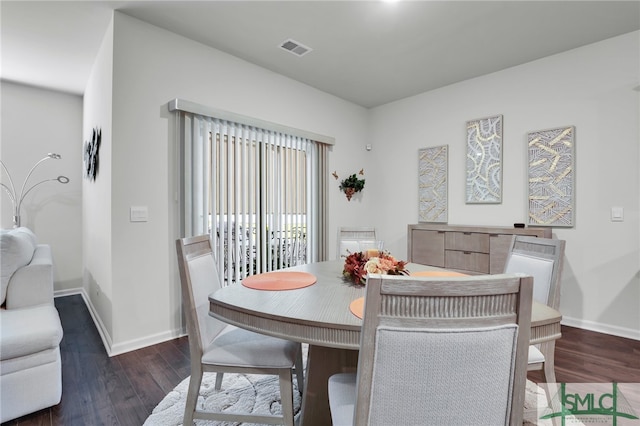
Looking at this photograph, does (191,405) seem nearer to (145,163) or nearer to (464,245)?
(145,163)

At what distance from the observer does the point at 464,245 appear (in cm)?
338

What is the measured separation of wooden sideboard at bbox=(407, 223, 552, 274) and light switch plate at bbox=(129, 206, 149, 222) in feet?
9.53

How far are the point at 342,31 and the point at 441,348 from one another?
9.03 ft

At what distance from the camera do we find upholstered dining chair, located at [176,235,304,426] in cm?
134

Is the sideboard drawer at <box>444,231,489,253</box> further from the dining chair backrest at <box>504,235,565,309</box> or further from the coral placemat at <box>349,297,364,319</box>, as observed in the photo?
the coral placemat at <box>349,297,364,319</box>

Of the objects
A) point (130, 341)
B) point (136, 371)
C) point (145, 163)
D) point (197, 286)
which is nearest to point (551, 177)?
point (197, 286)

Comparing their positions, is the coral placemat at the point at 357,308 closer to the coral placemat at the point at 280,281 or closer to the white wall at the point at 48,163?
the coral placemat at the point at 280,281

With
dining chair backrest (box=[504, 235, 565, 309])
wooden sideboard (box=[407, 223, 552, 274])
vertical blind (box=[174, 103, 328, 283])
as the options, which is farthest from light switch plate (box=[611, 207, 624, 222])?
vertical blind (box=[174, 103, 328, 283])

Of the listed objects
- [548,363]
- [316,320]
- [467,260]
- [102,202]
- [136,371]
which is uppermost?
[102,202]

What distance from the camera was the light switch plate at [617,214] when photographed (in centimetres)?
276

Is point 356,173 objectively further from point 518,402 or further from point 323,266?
point 518,402

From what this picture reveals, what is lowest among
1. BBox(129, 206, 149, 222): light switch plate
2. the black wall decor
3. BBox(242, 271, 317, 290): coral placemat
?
BBox(242, 271, 317, 290): coral placemat

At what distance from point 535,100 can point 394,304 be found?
3.56 m

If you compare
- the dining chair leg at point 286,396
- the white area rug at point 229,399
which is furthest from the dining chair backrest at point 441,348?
the white area rug at point 229,399
